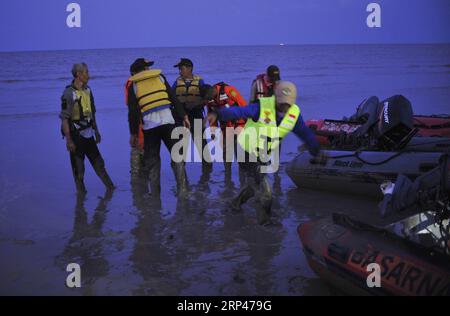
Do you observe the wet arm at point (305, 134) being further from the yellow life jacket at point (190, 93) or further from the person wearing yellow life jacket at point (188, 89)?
the yellow life jacket at point (190, 93)

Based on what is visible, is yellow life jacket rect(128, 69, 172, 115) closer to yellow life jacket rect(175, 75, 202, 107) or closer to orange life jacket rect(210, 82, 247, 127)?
orange life jacket rect(210, 82, 247, 127)

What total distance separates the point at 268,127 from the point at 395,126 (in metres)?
2.44

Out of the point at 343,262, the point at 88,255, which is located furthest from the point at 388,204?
the point at 88,255

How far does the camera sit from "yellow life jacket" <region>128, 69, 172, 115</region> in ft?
19.5

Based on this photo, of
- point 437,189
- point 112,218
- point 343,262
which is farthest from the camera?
point 112,218

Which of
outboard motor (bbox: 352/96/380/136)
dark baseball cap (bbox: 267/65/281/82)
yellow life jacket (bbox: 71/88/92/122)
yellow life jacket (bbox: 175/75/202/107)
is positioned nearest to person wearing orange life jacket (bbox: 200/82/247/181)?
yellow life jacket (bbox: 175/75/202/107)

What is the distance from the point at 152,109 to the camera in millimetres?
5938

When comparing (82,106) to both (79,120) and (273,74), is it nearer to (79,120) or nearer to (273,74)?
(79,120)

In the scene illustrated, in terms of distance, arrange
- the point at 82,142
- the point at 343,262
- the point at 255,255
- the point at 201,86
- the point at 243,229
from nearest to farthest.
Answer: the point at 343,262
the point at 255,255
the point at 243,229
the point at 82,142
the point at 201,86

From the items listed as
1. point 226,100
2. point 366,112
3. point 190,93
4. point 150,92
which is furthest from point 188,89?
point 366,112

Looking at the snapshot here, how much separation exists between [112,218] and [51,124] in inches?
301

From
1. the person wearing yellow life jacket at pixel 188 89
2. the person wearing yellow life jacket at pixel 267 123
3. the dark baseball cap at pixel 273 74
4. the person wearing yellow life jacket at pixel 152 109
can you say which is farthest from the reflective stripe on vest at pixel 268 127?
the person wearing yellow life jacket at pixel 188 89
